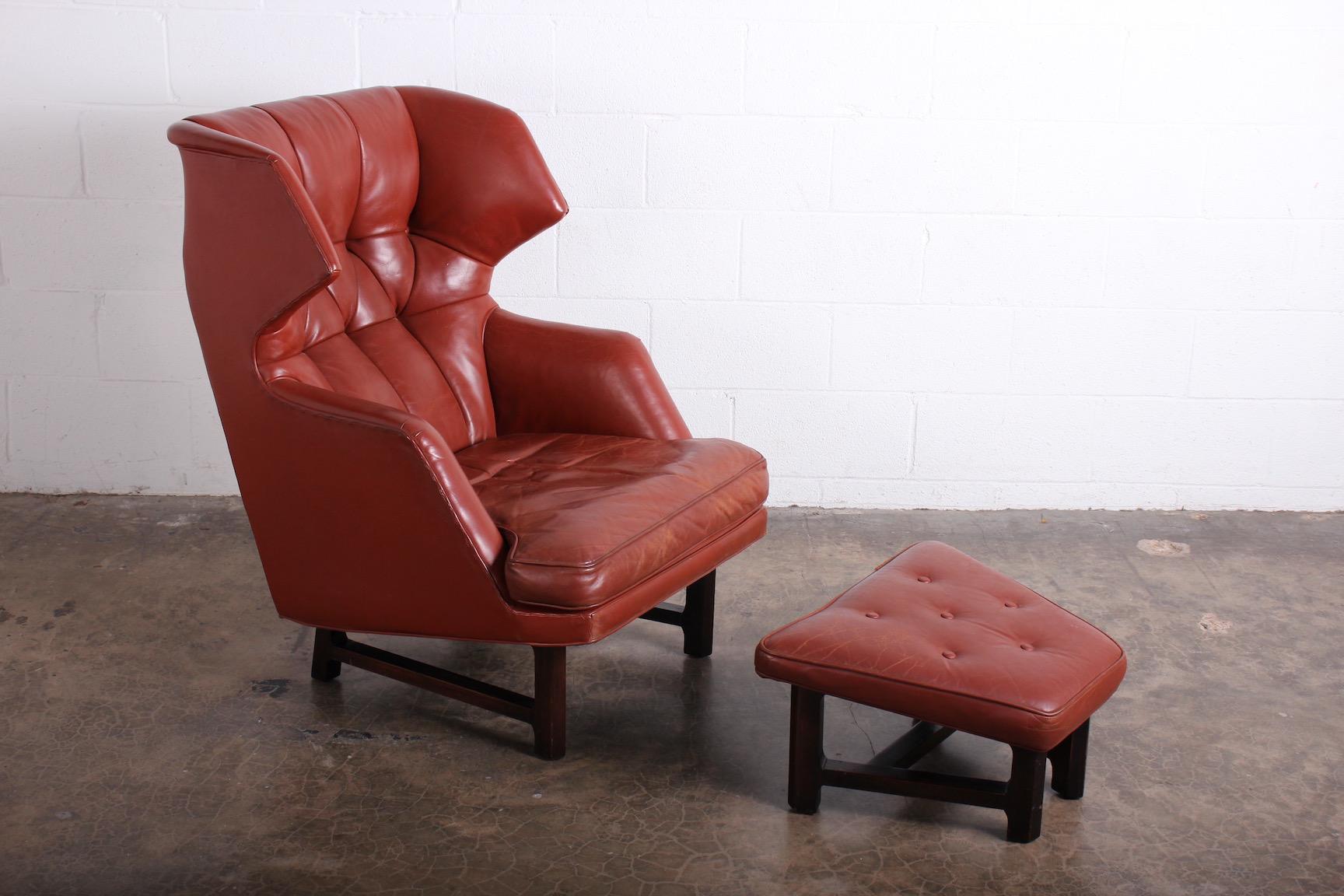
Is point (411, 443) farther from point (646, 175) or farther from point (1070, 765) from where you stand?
point (646, 175)

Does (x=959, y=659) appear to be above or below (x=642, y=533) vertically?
below

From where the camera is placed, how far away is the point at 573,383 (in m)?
2.70

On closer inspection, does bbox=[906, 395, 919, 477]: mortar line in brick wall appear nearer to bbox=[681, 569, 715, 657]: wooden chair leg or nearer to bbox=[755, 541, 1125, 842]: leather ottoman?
bbox=[681, 569, 715, 657]: wooden chair leg

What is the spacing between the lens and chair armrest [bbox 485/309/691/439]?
2.67 meters

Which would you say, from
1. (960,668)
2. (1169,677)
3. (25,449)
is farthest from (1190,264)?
(25,449)

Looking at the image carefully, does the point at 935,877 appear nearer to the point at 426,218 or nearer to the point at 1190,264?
the point at 426,218

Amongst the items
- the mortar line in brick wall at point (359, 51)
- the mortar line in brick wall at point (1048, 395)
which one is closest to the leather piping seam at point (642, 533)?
the mortar line in brick wall at point (1048, 395)

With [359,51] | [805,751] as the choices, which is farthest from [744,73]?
[805,751]

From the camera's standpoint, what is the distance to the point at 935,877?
1.97 meters

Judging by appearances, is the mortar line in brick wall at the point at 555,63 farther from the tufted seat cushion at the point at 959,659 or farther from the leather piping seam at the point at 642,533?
the tufted seat cushion at the point at 959,659

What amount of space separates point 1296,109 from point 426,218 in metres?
2.13

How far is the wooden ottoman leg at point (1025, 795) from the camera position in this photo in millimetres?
2010

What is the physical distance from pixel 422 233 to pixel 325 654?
0.86 metres

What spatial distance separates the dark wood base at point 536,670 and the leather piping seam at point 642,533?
179 mm
